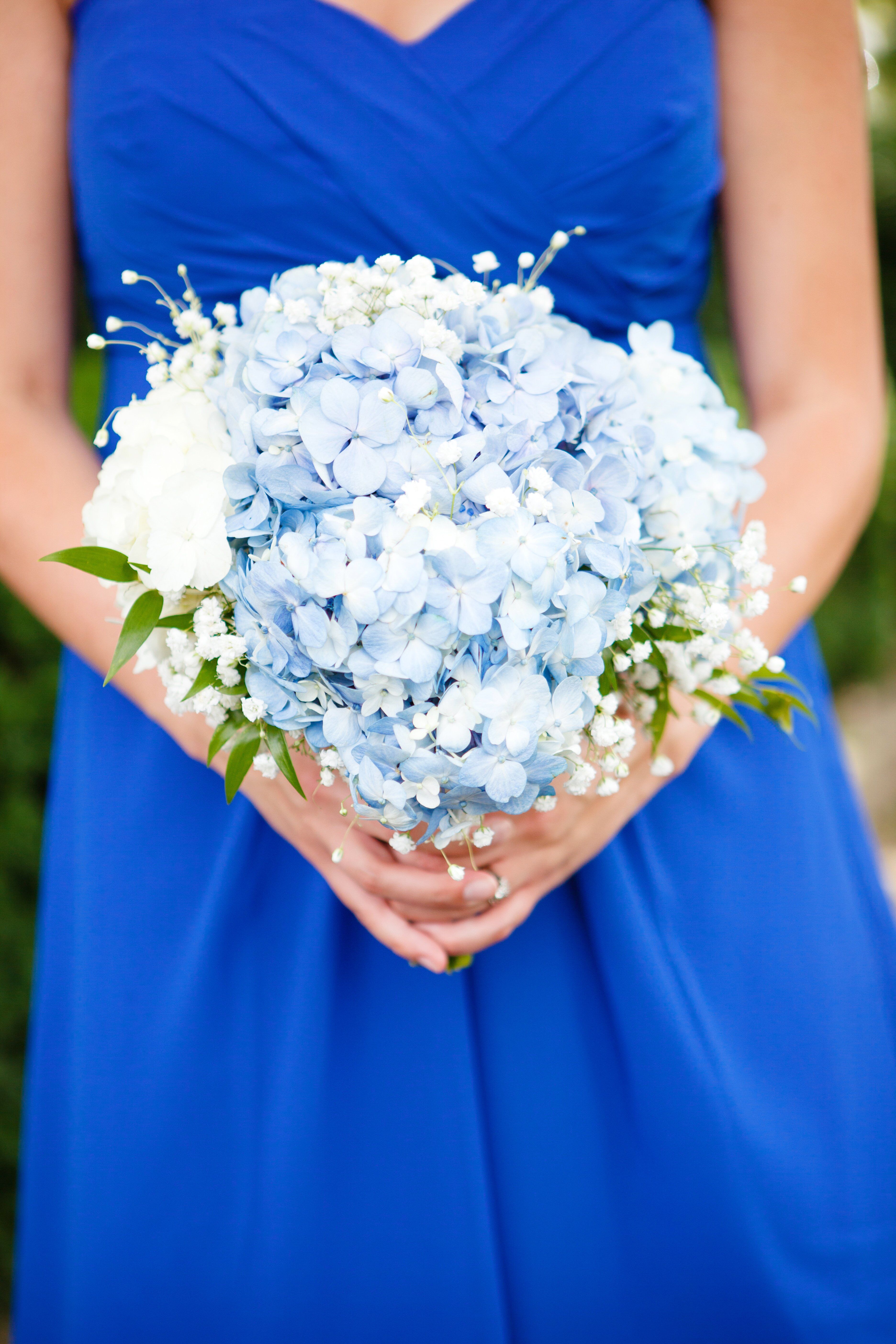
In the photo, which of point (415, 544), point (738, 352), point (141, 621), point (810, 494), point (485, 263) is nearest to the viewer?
point (415, 544)

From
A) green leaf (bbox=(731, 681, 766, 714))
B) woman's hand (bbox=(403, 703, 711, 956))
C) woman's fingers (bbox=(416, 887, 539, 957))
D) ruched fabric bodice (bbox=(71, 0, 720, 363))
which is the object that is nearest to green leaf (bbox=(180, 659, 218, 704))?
woman's hand (bbox=(403, 703, 711, 956))

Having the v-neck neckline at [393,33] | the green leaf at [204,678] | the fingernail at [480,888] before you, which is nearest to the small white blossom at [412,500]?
the green leaf at [204,678]

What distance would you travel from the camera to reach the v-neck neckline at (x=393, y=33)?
1.32 meters

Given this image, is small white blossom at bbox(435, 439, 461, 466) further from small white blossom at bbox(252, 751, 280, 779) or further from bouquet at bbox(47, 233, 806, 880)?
small white blossom at bbox(252, 751, 280, 779)

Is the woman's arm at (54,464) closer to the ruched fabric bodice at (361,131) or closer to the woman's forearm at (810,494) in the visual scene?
the ruched fabric bodice at (361,131)

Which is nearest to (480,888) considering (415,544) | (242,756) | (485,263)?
(242,756)

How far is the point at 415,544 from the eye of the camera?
2.62 feet

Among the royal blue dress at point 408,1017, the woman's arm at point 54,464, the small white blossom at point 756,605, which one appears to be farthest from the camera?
the royal blue dress at point 408,1017

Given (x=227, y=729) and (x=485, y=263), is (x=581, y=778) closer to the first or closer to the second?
(x=227, y=729)

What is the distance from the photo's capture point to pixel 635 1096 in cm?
133

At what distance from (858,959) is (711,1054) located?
331 mm

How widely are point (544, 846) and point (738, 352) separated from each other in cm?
97

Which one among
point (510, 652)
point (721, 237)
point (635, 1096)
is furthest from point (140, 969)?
point (721, 237)

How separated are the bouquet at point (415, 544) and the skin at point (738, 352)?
17cm
